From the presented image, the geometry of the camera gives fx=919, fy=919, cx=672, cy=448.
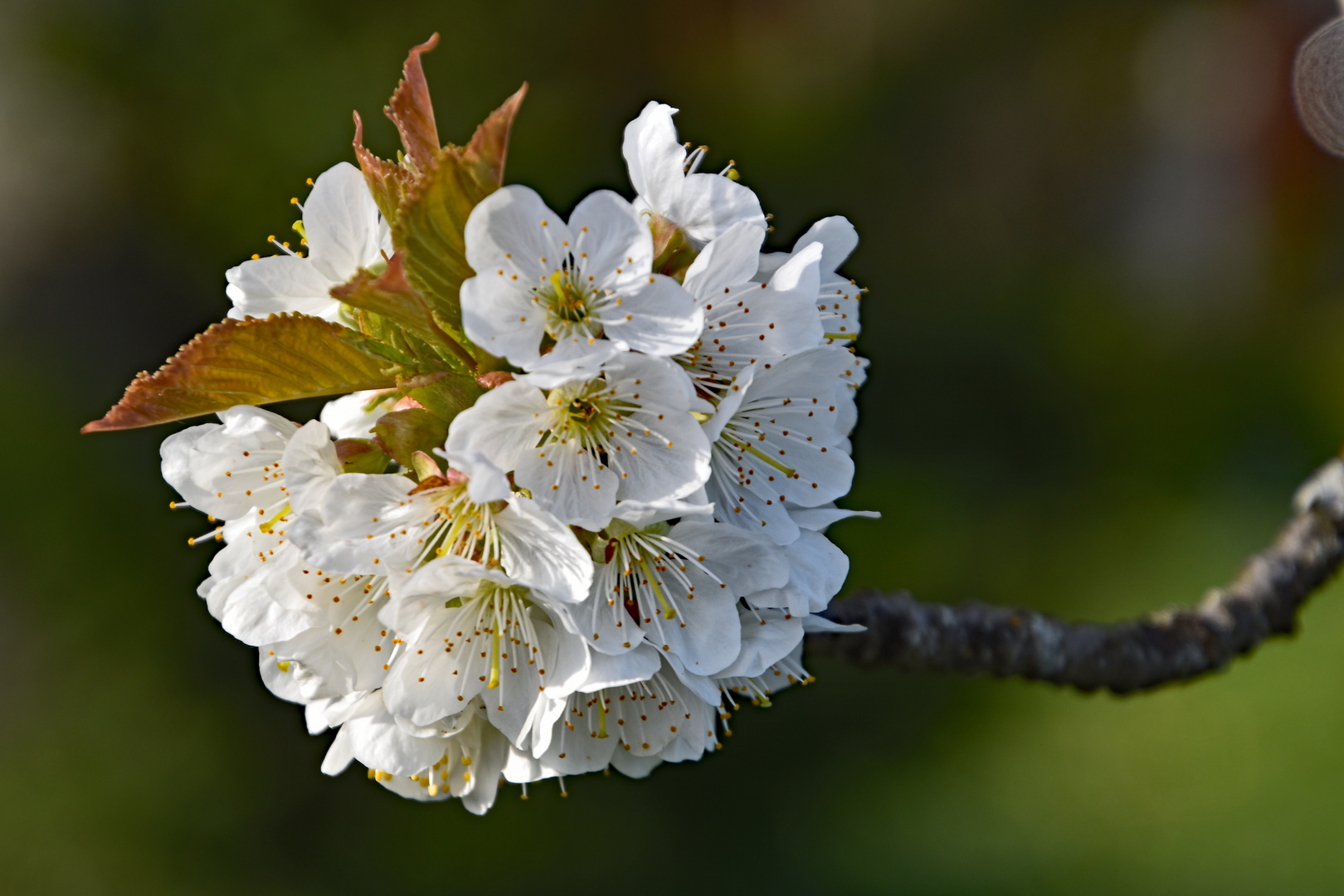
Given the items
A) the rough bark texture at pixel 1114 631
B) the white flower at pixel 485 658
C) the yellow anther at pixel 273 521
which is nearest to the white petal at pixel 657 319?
the white flower at pixel 485 658

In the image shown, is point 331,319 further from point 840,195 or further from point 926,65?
point 926,65

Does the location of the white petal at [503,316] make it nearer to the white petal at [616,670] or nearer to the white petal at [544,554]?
the white petal at [544,554]

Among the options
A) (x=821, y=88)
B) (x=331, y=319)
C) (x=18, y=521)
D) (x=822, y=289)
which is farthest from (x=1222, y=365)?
(x=18, y=521)

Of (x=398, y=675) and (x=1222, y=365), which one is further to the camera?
(x=1222, y=365)

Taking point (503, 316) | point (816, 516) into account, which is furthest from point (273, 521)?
point (816, 516)

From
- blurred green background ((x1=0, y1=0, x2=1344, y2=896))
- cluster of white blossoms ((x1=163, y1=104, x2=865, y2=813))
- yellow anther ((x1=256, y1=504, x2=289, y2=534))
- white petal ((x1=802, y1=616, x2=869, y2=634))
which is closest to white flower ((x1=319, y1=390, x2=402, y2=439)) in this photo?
cluster of white blossoms ((x1=163, y1=104, x2=865, y2=813))

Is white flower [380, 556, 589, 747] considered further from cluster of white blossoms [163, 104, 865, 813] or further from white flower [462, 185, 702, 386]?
white flower [462, 185, 702, 386]

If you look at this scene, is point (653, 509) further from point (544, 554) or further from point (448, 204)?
point (448, 204)
